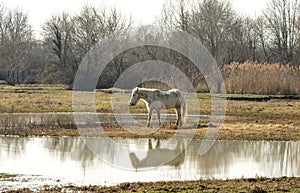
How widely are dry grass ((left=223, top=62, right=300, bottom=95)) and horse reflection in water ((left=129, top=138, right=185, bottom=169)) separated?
22.7 meters

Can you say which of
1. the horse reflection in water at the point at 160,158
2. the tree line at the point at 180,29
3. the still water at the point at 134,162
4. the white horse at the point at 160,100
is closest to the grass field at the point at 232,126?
the white horse at the point at 160,100

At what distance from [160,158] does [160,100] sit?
24.2ft

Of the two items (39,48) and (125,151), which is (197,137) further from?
(39,48)

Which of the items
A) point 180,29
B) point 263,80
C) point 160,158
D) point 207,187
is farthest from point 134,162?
point 180,29

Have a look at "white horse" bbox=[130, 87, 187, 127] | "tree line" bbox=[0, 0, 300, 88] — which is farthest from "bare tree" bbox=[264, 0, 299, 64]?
"white horse" bbox=[130, 87, 187, 127]

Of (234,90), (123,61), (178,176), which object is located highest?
(123,61)

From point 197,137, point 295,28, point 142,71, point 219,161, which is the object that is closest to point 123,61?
point 142,71

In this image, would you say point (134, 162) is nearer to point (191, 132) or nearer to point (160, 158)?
point (160, 158)

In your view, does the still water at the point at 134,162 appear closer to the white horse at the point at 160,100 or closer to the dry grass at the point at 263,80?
the white horse at the point at 160,100

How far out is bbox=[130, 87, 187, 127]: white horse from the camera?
20.9m

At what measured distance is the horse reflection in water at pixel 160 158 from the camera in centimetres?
1318

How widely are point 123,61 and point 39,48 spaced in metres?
27.6

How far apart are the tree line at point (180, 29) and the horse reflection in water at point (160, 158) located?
114 ft

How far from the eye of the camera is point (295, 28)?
57.8 metres
